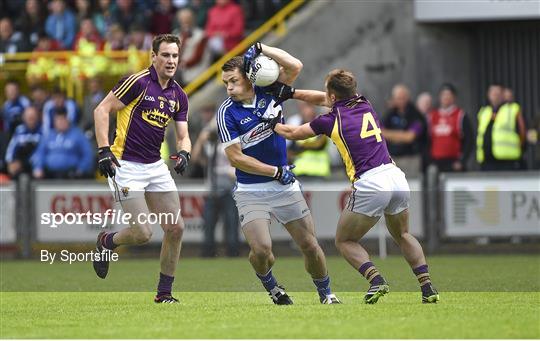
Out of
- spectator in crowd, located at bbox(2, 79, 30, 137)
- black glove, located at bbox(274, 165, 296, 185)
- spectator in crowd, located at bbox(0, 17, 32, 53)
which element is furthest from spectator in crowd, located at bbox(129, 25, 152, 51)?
black glove, located at bbox(274, 165, 296, 185)

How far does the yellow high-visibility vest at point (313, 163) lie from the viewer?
2134cm

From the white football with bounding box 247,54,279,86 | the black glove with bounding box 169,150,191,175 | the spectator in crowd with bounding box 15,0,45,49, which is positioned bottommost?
the black glove with bounding box 169,150,191,175

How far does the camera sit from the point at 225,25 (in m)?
24.2

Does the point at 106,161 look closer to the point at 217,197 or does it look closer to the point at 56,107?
the point at 217,197

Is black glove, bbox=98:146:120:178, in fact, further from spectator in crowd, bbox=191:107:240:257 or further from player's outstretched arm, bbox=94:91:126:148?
spectator in crowd, bbox=191:107:240:257

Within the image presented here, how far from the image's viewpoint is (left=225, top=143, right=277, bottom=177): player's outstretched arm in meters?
12.5

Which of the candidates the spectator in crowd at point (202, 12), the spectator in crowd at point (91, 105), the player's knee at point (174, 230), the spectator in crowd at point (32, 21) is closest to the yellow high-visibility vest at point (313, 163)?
the spectator in crowd at point (91, 105)

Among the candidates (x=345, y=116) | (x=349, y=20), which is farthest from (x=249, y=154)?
(x=349, y=20)

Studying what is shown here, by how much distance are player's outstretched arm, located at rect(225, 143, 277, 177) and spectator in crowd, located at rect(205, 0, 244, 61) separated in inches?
459

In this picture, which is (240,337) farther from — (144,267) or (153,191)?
(144,267)

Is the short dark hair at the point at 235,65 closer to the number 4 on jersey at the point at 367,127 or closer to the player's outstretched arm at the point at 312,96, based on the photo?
the player's outstretched arm at the point at 312,96

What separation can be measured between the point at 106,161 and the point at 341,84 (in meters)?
2.24

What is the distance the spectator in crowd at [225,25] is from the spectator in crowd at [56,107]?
2.65 meters

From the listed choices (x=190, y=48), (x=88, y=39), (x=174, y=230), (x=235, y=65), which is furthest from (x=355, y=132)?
(x=88, y=39)
